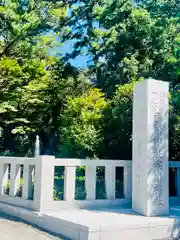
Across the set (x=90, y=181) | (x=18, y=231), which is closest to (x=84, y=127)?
(x=90, y=181)

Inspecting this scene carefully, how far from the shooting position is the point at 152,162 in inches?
240

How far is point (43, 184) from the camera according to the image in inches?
237

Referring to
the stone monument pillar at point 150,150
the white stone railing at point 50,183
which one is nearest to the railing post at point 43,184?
the white stone railing at point 50,183

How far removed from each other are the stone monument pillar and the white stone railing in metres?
0.75

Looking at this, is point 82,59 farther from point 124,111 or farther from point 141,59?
point 124,111

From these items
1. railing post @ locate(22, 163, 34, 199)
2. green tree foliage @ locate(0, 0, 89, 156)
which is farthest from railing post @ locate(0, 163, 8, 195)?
green tree foliage @ locate(0, 0, 89, 156)

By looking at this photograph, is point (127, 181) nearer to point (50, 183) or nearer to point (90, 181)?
point (90, 181)

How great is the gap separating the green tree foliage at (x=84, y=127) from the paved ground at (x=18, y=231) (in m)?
4.18

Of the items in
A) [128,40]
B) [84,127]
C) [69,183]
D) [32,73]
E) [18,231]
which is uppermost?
[128,40]

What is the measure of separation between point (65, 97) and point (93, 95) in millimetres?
3587

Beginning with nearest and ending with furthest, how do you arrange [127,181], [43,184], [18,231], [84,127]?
[18,231] → [43,184] → [127,181] → [84,127]

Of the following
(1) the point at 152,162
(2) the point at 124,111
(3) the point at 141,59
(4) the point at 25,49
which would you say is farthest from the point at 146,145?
(4) the point at 25,49

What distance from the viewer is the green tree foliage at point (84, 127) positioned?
9.84 m

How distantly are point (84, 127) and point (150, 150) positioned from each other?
4.45 metres
